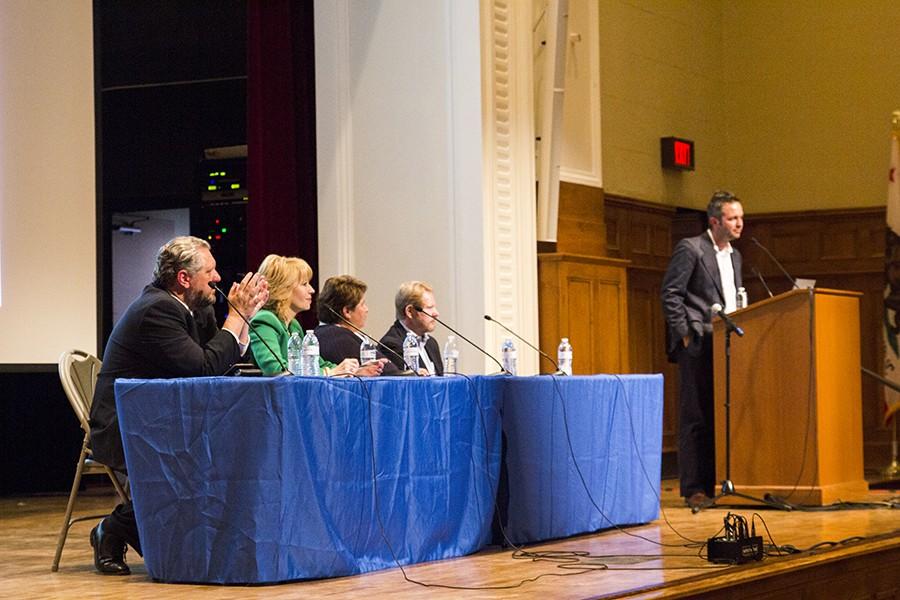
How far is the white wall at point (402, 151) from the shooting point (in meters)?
7.00

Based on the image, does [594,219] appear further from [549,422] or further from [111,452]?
[111,452]

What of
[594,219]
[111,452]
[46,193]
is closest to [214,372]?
[111,452]

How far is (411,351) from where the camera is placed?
5008 millimetres

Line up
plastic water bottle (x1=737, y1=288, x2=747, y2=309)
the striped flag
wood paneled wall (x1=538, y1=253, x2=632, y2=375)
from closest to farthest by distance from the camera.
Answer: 1. plastic water bottle (x1=737, y1=288, x2=747, y2=309)
2. wood paneled wall (x1=538, y1=253, x2=632, y2=375)
3. the striped flag

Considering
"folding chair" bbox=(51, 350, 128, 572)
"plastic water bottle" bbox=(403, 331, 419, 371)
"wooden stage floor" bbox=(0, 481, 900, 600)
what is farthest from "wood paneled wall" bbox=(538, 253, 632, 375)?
"folding chair" bbox=(51, 350, 128, 572)

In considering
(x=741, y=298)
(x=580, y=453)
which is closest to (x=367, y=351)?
(x=580, y=453)

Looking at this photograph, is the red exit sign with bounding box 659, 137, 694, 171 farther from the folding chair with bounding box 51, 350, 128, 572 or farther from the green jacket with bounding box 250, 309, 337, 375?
the folding chair with bounding box 51, 350, 128, 572

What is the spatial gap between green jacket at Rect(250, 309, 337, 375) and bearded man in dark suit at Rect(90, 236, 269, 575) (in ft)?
1.35

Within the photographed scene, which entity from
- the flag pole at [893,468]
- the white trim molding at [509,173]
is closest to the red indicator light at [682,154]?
the white trim molding at [509,173]

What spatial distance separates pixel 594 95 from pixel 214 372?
4.56 meters

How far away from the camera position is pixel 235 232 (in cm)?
1036

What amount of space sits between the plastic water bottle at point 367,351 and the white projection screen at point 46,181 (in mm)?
2774

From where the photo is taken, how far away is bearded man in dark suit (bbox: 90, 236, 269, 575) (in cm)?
417

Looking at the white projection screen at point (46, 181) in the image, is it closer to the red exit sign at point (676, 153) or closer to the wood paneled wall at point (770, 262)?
the wood paneled wall at point (770, 262)
